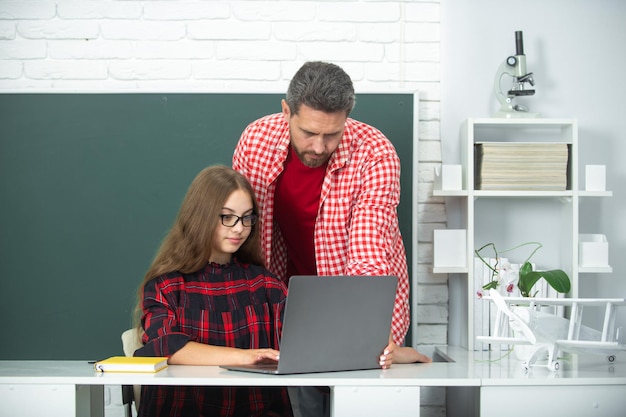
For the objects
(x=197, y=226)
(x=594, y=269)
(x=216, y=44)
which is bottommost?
(x=594, y=269)

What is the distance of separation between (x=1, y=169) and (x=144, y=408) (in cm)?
146

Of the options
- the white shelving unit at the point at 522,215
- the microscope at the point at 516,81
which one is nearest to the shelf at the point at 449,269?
the white shelving unit at the point at 522,215

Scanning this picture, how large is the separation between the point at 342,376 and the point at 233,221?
616mm

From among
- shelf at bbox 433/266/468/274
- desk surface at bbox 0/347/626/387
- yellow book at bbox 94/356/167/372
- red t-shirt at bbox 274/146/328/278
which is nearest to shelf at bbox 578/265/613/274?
shelf at bbox 433/266/468/274

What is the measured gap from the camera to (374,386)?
1494 millimetres

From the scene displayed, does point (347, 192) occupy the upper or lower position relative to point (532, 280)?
upper

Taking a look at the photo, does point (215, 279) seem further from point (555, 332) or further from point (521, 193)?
point (521, 193)

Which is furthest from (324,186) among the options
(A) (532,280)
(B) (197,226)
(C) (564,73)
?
(C) (564,73)

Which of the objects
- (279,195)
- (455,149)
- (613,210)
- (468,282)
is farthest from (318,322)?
(613,210)

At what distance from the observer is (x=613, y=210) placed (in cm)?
Result: 276

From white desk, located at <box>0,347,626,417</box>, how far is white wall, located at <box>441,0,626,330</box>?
3.83ft

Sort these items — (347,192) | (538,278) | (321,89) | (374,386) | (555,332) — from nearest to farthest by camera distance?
(374,386) → (555,332) → (321,89) → (347,192) → (538,278)

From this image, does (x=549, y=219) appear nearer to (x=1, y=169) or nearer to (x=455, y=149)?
(x=455, y=149)

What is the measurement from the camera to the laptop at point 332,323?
1487 millimetres
